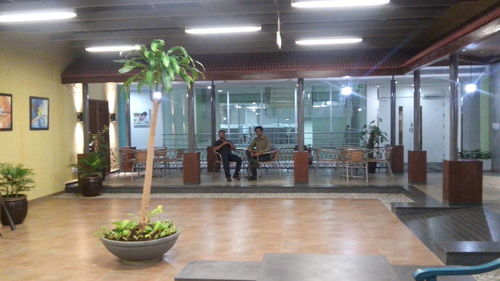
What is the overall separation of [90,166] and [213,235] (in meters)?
4.32

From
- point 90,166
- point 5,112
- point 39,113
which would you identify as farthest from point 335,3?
point 39,113

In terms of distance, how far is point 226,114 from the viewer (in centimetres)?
1341

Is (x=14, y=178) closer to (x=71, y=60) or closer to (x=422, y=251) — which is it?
(x=71, y=60)

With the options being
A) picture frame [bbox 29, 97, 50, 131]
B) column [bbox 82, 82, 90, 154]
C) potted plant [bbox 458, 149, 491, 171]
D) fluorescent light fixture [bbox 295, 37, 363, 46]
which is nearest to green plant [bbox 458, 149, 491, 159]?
potted plant [bbox 458, 149, 491, 171]

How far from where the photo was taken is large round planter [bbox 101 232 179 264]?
427 centimetres

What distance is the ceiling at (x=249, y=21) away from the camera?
6.26 meters

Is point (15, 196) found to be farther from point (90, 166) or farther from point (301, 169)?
point (301, 169)

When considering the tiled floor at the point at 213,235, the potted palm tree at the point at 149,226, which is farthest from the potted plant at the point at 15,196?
the potted palm tree at the point at 149,226

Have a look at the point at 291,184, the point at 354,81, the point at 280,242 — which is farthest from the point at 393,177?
the point at 280,242

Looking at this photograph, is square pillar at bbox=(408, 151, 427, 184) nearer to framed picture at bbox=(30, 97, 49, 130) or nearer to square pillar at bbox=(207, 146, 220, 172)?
square pillar at bbox=(207, 146, 220, 172)

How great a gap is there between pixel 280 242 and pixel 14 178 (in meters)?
3.95

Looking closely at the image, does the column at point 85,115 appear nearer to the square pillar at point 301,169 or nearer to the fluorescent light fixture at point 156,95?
the square pillar at point 301,169

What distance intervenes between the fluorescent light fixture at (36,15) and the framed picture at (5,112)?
1.61 m

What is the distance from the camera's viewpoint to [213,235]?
561cm
